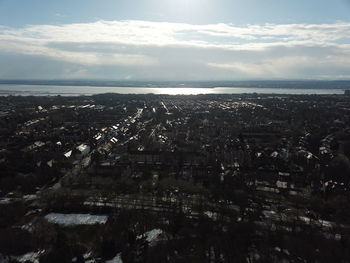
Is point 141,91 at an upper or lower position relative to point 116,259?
upper

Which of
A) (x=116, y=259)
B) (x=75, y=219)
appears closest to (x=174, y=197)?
(x=75, y=219)

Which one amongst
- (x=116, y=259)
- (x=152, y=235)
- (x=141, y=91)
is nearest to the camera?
(x=116, y=259)

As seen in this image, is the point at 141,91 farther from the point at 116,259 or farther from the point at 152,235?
the point at 116,259

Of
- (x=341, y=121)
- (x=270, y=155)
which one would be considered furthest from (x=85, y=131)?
(x=341, y=121)

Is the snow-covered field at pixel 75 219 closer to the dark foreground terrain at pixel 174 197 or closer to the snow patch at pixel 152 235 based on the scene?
the dark foreground terrain at pixel 174 197

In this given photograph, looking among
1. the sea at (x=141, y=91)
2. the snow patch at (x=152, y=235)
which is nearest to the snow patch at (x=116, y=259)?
the snow patch at (x=152, y=235)

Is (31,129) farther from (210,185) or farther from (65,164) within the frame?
(210,185)
